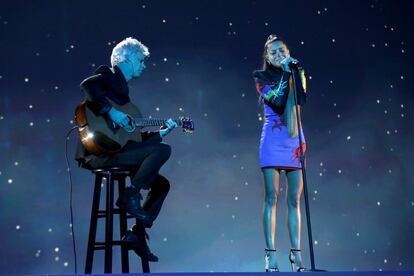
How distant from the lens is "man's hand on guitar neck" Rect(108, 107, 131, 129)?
3246mm

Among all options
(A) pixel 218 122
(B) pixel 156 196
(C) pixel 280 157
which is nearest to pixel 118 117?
(B) pixel 156 196

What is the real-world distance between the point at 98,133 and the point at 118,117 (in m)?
0.14

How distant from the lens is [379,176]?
534 cm

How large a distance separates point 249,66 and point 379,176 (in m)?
1.53

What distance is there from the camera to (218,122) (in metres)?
4.96

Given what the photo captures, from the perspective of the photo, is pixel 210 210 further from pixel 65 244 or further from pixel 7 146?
pixel 7 146

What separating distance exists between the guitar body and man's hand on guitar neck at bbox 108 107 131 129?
0.14 ft

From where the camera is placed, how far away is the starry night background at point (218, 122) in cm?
447

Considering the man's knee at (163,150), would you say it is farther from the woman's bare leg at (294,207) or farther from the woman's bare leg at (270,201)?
the woman's bare leg at (294,207)

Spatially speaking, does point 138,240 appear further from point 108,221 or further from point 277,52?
point 277,52

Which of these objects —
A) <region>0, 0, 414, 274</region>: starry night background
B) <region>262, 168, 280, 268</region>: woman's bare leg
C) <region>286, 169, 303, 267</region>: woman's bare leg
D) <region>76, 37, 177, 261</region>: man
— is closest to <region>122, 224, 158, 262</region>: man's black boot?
<region>76, 37, 177, 261</region>: man

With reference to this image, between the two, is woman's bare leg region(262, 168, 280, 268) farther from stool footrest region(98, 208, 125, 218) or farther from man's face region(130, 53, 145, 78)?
man's face region(130, 53, 145, 78)

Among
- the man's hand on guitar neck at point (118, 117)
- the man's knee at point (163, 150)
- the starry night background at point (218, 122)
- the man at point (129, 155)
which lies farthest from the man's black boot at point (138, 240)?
the starry night background at point (218, 122)

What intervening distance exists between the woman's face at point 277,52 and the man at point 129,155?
34.3 inches
